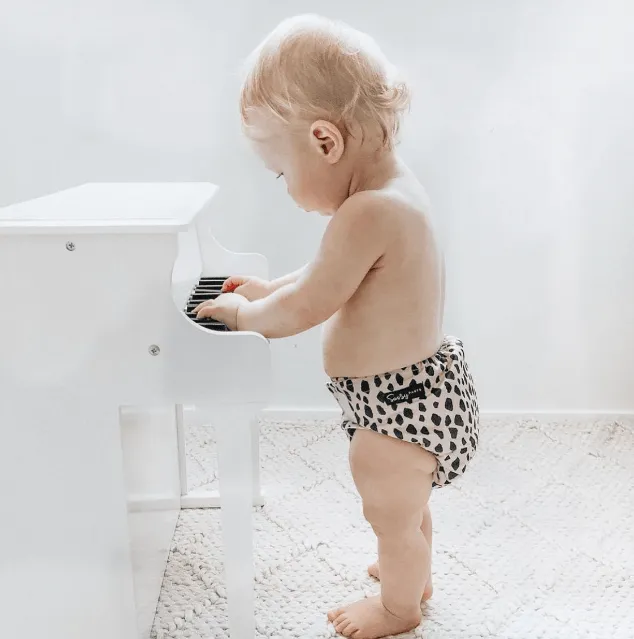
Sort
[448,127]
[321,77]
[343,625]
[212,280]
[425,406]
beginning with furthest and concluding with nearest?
[448,127] < [212,280] < [343,625] < [425,406] < [321,77]

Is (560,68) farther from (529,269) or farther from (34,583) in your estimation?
(34,583)

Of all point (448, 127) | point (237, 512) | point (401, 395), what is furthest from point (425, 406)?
point (448, 127)

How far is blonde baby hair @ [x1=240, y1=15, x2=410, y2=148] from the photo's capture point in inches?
36.6

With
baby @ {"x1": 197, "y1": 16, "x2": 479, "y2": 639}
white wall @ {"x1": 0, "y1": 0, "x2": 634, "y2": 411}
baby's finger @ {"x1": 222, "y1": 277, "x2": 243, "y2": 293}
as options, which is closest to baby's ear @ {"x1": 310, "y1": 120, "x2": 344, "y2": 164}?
baby @ {"x1": 197, "y1": 16, "x2": 479, "y2": 639}

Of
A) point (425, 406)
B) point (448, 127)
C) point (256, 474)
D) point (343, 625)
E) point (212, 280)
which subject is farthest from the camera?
point (448, 127)

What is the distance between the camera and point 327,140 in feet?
3.14

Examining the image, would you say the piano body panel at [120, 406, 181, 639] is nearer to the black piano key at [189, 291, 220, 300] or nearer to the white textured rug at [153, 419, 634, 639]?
the white textured rug at [153, 419, 634, 639]

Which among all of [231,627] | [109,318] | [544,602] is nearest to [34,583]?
[231,627]

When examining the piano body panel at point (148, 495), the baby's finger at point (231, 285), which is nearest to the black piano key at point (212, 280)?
the baby's finger at point (231, 285)

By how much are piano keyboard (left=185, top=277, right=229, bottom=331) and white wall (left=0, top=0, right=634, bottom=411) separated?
1.69ft

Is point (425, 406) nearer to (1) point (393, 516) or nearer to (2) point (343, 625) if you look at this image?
(1) point (393, 516)

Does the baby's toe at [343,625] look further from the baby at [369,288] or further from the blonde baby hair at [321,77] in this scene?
Result: the blonde baby hair at [321,77]

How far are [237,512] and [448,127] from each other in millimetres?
1143

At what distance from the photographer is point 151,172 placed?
5.91 feet
